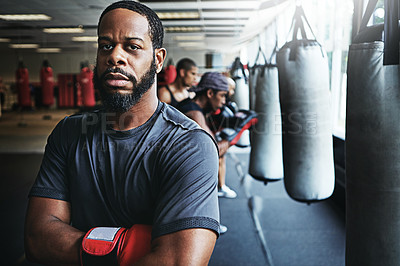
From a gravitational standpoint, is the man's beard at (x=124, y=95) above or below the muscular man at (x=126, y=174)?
above

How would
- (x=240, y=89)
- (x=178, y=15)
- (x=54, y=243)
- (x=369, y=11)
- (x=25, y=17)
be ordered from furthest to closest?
(x=178, y=15) → (x=25, y=17) → (x=240, y=89) → (x=369, y=11) → (x=54, y=243)

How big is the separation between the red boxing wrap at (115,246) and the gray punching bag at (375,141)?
781mm

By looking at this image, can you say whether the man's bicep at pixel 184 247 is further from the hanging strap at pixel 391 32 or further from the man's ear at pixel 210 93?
the man's ear at pixel 210 93

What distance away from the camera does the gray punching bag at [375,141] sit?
3.71 ft

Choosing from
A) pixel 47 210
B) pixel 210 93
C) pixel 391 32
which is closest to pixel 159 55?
pixel 47 210

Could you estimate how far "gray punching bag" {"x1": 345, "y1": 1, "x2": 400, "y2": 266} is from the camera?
44.5 inches

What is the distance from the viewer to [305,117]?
192 centimetres

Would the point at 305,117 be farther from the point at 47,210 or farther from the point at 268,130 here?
the point at 47,210

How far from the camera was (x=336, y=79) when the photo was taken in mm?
4203

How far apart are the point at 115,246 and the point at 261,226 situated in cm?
242

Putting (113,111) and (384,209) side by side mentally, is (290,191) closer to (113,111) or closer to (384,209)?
(384,209)

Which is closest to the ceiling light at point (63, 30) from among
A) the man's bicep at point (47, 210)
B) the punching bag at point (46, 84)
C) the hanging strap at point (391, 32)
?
the punching bag at point (46, 84)

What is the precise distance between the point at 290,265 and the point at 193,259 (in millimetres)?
1820

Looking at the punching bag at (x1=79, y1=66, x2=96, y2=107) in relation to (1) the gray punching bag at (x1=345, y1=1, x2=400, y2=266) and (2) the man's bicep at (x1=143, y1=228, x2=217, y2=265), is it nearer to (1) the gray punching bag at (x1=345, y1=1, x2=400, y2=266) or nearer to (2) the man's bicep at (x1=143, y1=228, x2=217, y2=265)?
(1) the gray punching bag at (x1=345, y1=1, x2=400, y2=266)
